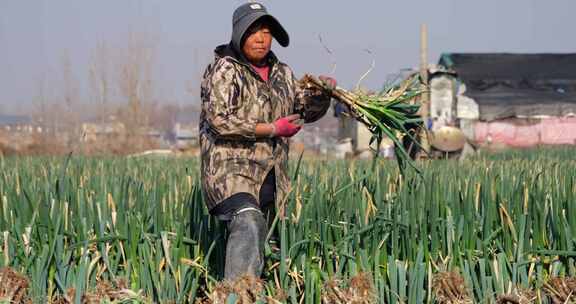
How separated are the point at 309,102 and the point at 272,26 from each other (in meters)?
0.37

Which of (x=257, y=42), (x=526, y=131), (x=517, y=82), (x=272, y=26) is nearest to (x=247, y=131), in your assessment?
(x=257, y=42)

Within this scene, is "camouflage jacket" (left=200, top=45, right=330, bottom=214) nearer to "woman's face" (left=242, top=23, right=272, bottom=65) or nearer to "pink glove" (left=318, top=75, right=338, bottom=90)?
"woman's face" (left=242, top=23, right=272, bottom=65)

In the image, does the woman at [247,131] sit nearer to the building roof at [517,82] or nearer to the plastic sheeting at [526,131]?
the plastic sheeting at [526,131]

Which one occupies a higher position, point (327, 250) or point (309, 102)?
point (309, 102)

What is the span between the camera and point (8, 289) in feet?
11.1

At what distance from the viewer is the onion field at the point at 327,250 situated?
128 inches

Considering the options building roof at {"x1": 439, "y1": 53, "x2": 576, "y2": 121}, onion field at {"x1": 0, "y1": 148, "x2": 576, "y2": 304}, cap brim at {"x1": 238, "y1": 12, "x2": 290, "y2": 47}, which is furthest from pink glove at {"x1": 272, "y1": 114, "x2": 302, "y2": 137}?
building roof at {"x1": 439, "y1": 53, "x2": 576, "y2": 121}

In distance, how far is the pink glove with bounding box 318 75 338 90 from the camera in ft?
11.8

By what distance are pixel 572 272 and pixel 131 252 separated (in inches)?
66.2

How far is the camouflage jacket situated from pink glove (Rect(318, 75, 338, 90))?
0.15 meters

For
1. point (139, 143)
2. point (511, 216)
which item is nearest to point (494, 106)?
point (139, 143)

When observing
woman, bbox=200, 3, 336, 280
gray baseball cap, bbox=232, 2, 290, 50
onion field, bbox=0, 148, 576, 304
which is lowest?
onion field, bbox=0, 148, 576, 304

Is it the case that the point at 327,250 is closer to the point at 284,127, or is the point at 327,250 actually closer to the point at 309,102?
the point at 284,127

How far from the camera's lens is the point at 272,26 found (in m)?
3.54
